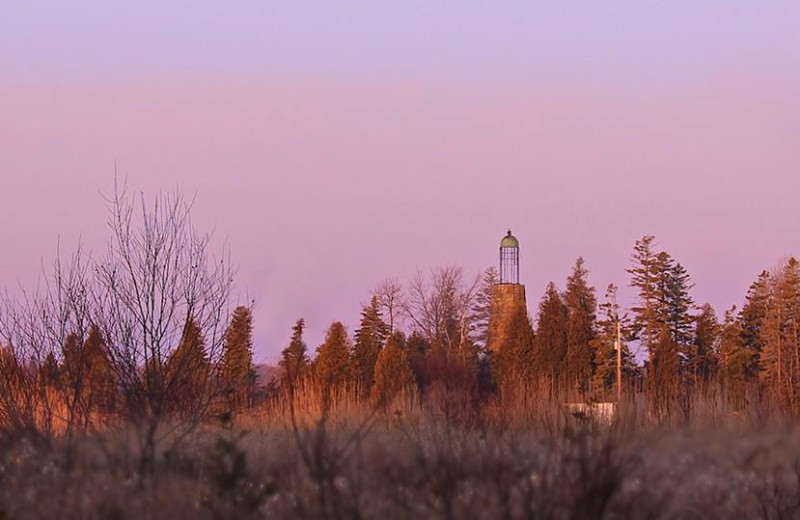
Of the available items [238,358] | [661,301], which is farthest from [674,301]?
[238,358]

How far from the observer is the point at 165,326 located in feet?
42.8

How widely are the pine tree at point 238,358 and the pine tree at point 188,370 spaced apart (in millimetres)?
326

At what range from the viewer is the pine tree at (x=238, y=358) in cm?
1370

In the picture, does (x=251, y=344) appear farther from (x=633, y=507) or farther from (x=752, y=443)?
(x=633, y=507)

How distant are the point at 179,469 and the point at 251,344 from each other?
5041 millimetres

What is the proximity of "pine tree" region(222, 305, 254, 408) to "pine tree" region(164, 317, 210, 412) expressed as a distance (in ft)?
1.07

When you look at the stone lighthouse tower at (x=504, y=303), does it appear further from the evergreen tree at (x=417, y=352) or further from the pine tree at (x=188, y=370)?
the pine tree at (x=188, y=370)

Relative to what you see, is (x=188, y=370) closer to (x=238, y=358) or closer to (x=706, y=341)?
(x=238, y=358)

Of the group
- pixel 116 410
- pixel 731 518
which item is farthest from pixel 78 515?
pixel 116 410

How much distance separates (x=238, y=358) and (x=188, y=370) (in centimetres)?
226

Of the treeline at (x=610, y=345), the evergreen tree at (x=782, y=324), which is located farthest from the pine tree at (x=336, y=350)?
the evergreen tree at (x=782, y=324)

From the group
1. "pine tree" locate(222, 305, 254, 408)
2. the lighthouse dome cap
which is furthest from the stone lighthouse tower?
"pine tree" locate(222, 305, 254, 408)

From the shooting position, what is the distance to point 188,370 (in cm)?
1285

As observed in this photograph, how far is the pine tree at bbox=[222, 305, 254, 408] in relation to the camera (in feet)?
45.0
